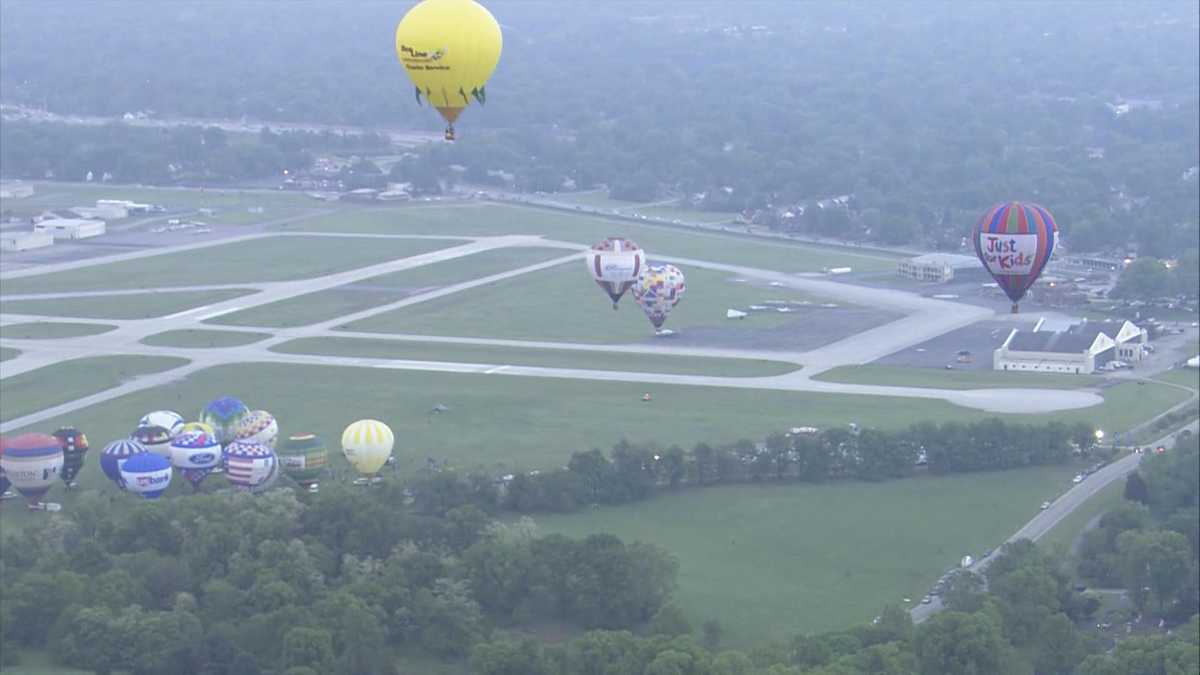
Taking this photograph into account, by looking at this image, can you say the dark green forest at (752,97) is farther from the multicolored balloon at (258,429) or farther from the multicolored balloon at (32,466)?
the multicolored balloon at (32,466)

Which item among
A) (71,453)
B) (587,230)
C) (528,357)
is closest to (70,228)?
(587,230)

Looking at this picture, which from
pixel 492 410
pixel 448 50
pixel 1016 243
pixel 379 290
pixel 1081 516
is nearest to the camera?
pixel 448 50

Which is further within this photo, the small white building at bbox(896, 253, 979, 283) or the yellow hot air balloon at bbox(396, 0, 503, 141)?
the small white building at bbox(896, 253, 979, 283)

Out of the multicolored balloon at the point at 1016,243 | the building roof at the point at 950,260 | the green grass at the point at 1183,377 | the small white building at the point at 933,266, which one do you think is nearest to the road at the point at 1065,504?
the multicolored balloon at the point at 1016,243

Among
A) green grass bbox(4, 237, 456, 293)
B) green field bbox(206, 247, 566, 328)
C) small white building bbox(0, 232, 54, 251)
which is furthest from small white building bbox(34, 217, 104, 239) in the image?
green field bbox(206, 247, 566, 328)

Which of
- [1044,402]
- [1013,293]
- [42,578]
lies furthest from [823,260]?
[42,578]

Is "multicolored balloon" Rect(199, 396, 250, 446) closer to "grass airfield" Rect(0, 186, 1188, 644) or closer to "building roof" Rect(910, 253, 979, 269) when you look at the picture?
"grass airfield" Rect(0, 186, 1188, 644)

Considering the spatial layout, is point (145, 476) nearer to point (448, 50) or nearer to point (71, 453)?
point (71, 453)

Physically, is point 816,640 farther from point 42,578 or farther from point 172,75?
point 172,75
